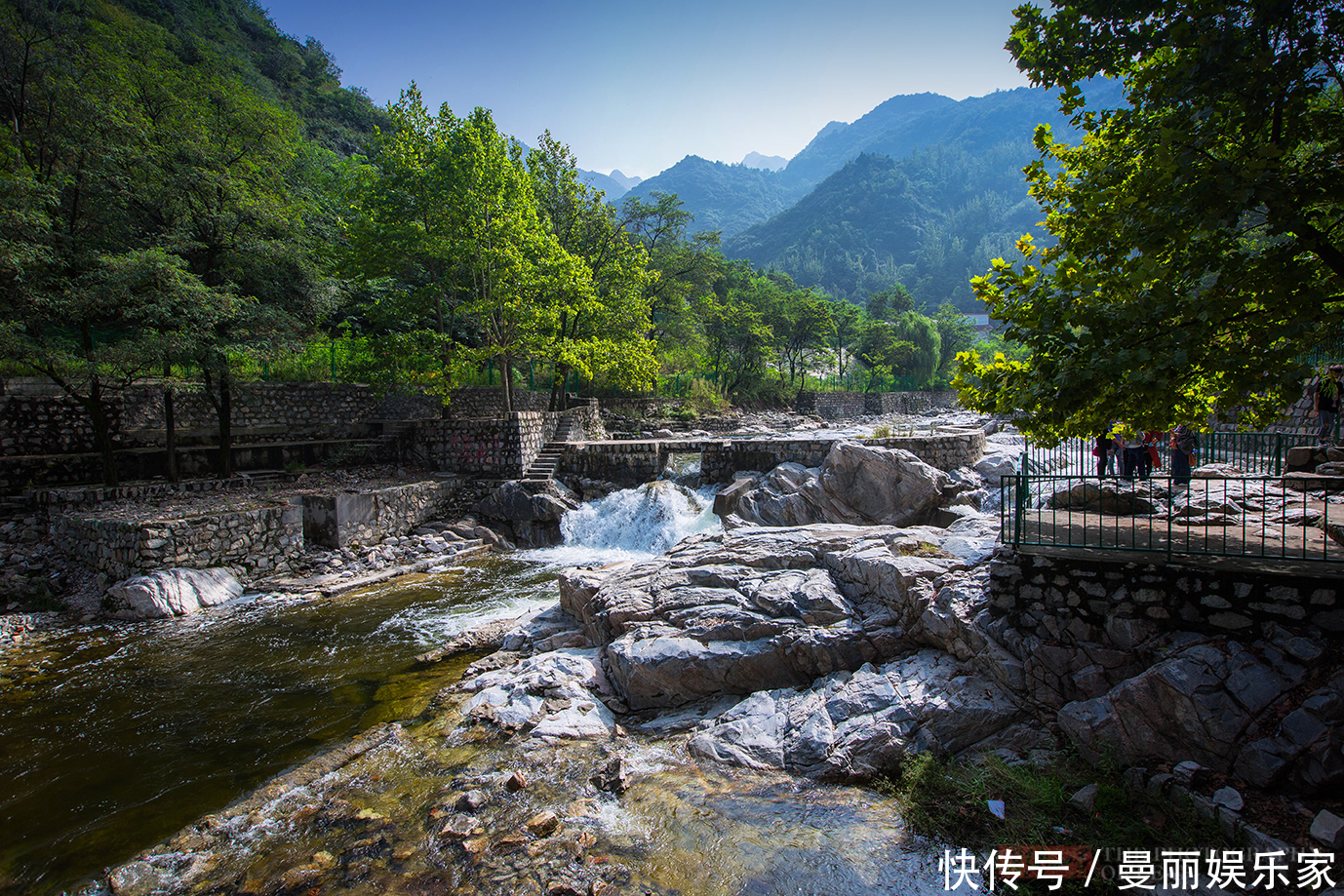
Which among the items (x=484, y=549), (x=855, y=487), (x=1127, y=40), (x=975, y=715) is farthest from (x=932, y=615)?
(x=484, y=549)

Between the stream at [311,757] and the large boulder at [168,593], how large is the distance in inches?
12.7

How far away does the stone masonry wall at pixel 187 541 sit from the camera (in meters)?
11.1

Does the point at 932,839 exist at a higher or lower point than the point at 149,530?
lower

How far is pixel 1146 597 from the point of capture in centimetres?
546

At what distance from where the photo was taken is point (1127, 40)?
185 inches

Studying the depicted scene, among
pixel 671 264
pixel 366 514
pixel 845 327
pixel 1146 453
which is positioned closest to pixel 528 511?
pixel 366 514

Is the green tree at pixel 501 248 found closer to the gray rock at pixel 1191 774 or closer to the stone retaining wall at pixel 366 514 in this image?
the stone retaining wall at pixel 366 514

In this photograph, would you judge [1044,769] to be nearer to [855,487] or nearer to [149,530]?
[855,487]

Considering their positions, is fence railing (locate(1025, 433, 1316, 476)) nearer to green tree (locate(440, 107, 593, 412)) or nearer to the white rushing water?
the white rushing water

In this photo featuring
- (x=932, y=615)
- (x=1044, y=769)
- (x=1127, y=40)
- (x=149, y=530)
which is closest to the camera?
(x=1127, y=40)

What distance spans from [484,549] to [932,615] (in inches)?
486

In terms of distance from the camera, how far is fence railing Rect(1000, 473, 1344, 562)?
5457 millimetres

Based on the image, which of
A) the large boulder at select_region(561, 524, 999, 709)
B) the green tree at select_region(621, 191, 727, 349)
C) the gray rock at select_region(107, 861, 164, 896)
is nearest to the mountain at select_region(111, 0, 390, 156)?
the green tree at select_region(621, 191, 727, 349)

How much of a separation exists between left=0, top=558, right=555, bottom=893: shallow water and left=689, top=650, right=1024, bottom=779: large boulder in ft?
14.8
